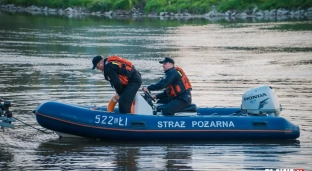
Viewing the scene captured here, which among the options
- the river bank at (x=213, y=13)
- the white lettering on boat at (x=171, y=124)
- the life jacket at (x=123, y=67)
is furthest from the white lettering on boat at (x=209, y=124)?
the river bank at (x=213, y=13)

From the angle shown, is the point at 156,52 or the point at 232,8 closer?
the point at 156,52

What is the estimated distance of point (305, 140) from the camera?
45.9 ft

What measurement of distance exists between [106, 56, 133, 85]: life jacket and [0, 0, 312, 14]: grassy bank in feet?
210

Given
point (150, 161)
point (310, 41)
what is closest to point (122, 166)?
point (150, 161)

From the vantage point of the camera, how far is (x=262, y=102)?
565 inches

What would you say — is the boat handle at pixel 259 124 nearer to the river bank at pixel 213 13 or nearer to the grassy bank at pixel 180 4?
the river bank at pixel 213 13

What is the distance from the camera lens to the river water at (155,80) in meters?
12.4

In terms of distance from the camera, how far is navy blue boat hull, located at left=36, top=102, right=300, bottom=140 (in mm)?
13547

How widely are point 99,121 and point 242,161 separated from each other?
2873 millimetres

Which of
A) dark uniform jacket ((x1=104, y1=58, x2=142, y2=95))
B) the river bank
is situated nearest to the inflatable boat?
dark uniform jacket ((x1=104, y1=58, x2=142, y2=95))

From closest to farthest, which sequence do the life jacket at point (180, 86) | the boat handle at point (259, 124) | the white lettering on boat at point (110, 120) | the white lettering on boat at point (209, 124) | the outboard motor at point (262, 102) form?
the white lettering on boat at point (110, 120) → the white lettering on boat at point (209, 124) → the boat handle at point (259, 124) → the life jacket at point (180, 86) → the outboard motor at point (262, 102)

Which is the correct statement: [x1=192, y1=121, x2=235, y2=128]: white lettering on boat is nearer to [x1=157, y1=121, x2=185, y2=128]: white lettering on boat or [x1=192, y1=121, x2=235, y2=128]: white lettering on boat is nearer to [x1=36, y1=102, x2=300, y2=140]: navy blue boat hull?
[x1=36, y1=102, x2=300, y2=140]: navy blue boat hull

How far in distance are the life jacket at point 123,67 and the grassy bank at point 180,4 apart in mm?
63871

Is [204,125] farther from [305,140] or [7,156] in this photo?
[7,156]
